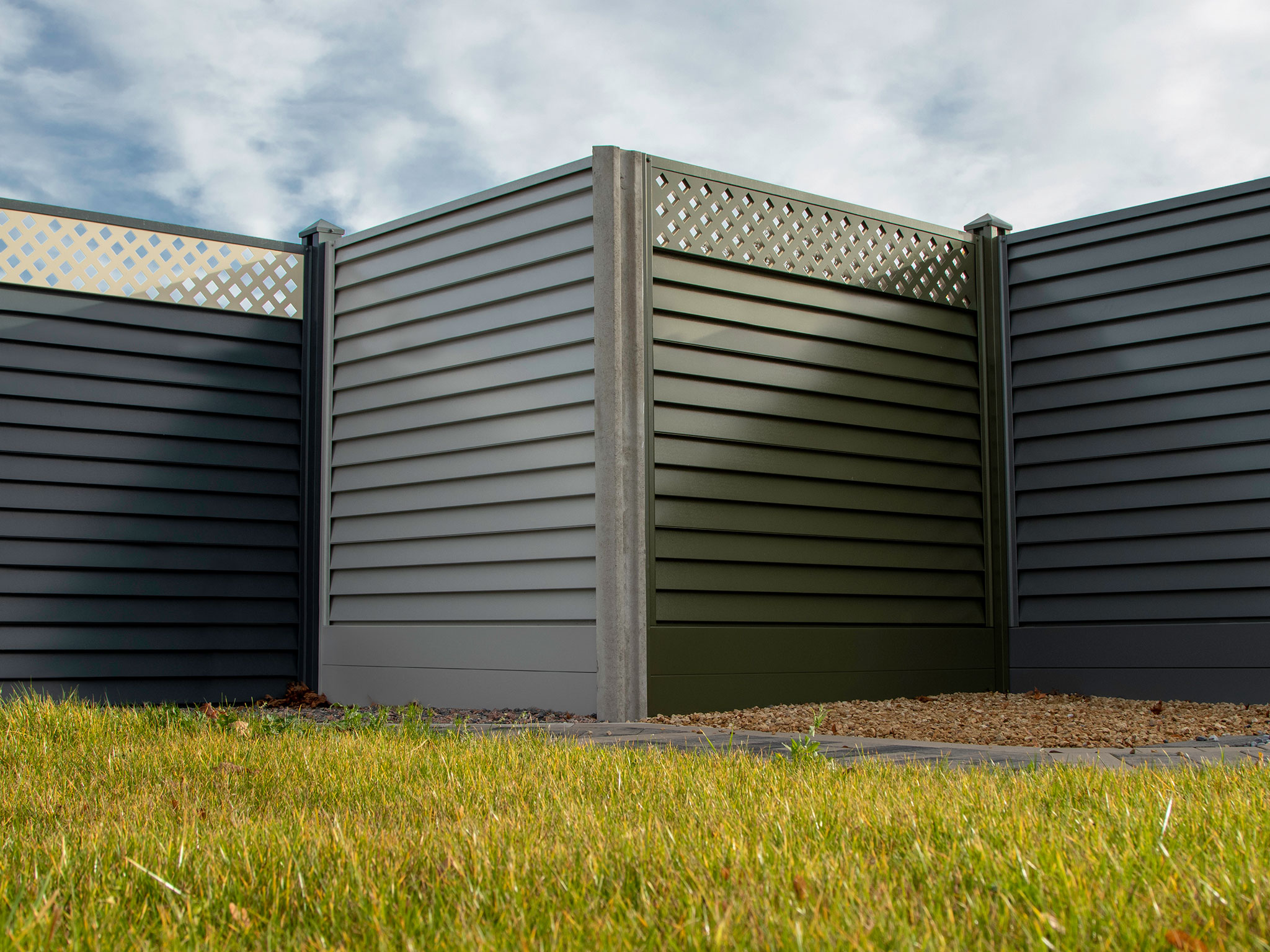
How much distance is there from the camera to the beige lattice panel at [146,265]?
5520mm

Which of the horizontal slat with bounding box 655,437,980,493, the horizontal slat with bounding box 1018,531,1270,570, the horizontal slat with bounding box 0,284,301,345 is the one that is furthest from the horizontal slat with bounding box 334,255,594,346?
the horizontal slat with bounding box 1018,531,1270,570

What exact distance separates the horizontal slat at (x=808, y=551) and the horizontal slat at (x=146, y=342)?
2651 mm

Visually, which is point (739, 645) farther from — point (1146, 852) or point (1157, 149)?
point (1157, 149)

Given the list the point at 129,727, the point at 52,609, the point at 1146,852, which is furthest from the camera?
the point at 52,609

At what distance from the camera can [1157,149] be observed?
280 inches

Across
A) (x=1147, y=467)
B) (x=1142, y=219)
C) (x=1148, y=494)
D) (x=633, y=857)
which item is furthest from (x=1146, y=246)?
(x=633, y=857)

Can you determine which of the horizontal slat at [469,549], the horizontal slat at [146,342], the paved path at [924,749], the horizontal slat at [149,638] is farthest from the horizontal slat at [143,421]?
the paved path at [924,749]

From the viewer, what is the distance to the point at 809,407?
5.47 metres

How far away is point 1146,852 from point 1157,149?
6.69 metres

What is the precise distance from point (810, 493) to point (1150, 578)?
6.08 feet

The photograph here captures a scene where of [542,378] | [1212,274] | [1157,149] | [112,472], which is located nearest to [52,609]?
[112,472]

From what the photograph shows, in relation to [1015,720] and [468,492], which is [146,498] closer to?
[468,492]

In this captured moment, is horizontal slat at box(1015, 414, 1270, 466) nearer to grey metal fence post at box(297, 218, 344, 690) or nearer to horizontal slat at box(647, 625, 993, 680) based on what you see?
horizontal slat at box(647, 625, 993, 680)

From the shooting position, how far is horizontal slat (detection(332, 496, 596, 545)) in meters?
4.93
